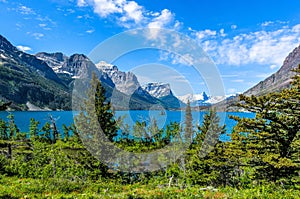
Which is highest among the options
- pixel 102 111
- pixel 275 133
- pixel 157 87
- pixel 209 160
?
pixel 157 87

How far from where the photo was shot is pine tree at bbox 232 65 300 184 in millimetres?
19359

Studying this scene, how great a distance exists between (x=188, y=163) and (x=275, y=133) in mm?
26027

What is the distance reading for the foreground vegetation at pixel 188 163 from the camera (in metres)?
13.9

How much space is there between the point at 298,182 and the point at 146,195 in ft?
52.2

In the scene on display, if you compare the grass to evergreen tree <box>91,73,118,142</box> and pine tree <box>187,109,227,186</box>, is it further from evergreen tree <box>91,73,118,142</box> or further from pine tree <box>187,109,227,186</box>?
pine tree <box>187,109,227,186</box>

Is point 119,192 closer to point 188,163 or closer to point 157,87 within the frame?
point 188,163

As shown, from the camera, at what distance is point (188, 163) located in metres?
44.8

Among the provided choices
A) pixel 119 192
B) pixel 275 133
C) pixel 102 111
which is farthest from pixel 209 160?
pixel 119 192

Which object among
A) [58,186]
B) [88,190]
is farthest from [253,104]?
[58,186]

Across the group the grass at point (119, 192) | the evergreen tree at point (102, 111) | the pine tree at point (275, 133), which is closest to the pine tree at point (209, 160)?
the evergreen tree at point (102, 111)

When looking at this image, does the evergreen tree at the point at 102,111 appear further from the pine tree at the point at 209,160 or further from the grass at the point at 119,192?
the grass at the point at 119,192

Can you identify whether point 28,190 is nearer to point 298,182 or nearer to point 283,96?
point 283,96

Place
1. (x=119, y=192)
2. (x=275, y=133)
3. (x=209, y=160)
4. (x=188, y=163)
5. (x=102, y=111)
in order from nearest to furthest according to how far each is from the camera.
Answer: (x=119, y=192)
(x=275, y=133)
(x=102, y=111)
(x=209, y=160)
(x=188, y=163)

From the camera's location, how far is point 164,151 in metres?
62.2
